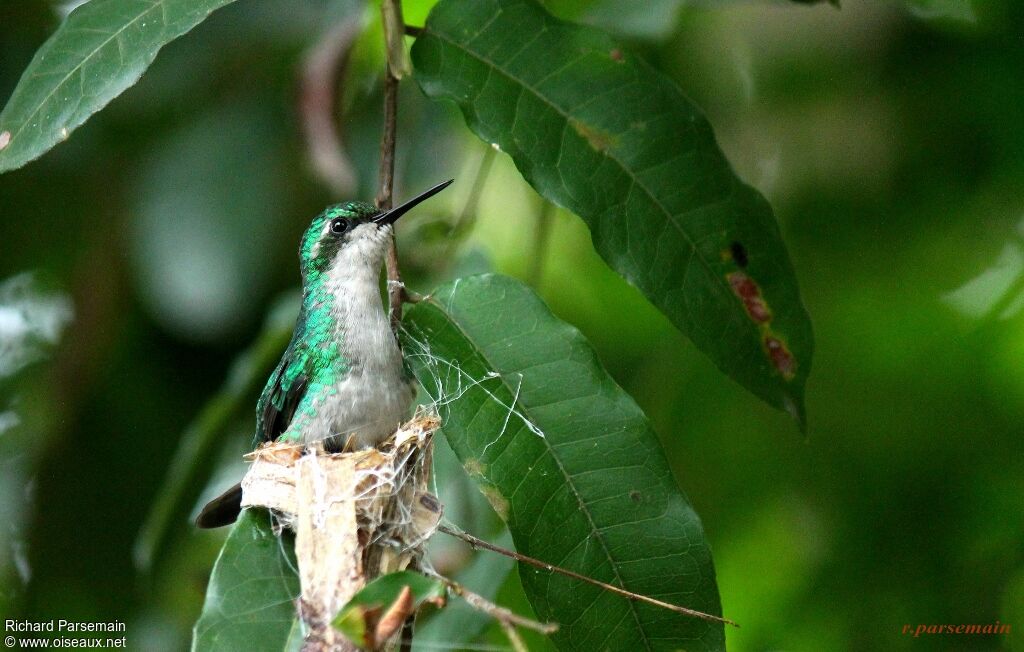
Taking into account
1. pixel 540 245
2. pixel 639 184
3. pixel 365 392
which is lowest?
pixel 365 392

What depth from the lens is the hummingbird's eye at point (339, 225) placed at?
10.6ft

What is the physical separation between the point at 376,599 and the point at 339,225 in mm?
1870

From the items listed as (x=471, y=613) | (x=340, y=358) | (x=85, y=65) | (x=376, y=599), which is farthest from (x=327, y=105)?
(x=376, y=599)

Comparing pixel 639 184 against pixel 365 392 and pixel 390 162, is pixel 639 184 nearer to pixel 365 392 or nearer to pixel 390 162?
pixel 390 162

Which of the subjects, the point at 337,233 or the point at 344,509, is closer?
the point at 344,509

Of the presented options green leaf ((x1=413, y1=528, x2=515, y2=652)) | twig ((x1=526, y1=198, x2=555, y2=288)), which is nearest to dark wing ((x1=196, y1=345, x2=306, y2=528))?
green leaf ((x1=413, y1=528, x2=515, y2=652))

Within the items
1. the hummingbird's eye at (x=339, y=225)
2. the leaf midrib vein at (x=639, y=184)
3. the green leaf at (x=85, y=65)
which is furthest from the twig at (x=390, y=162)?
the hummingbird's eye at (x=339, y=225)

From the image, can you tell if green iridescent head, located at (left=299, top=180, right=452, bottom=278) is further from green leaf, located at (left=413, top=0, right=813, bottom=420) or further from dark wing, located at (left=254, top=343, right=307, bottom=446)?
green leaf, located at (left=413, top=0, right=813, bottom=420)

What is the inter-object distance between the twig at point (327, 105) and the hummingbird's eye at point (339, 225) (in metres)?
0.12

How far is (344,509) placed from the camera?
2105 millimetres

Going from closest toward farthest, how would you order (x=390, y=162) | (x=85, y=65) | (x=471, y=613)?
1. (x=85, y=65)
2. (x=390, y=162)
3. (x=471, y=613)

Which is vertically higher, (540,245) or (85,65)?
(85,65)

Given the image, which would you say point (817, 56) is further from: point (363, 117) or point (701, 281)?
point (701, 281)

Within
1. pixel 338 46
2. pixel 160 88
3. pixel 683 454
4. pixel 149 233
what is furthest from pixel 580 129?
pixel 160 88
